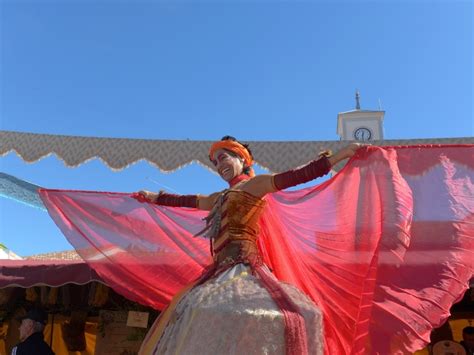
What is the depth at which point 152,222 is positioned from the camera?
387cm

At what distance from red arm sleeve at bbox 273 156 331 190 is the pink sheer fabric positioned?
0.24 m

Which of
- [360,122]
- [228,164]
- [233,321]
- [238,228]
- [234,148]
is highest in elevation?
[360,122]

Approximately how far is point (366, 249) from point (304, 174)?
1.81 ft

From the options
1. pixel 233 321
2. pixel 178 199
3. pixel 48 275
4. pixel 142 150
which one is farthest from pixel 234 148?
pixel 48 275

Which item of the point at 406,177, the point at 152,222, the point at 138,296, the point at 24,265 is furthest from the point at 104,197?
the point at 406,177

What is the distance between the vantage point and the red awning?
427cm

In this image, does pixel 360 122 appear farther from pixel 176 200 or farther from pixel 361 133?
pixel 176 200

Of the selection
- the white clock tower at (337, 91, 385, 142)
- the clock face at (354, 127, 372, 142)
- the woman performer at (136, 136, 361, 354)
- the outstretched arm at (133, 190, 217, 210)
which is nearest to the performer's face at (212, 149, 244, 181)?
the woman performer at (136, 136, 361, 354)

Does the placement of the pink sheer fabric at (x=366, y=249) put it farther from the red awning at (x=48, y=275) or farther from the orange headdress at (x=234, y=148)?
the red awning at (x=48, y=275)

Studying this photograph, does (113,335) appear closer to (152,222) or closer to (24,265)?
(24,265)

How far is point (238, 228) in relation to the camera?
2.95m

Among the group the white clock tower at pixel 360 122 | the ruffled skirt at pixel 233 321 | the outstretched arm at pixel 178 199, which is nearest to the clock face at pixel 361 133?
the white clock tower at pixel 360 122

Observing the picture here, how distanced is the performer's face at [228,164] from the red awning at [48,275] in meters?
1.70

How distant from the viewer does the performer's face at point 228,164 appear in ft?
10.7
